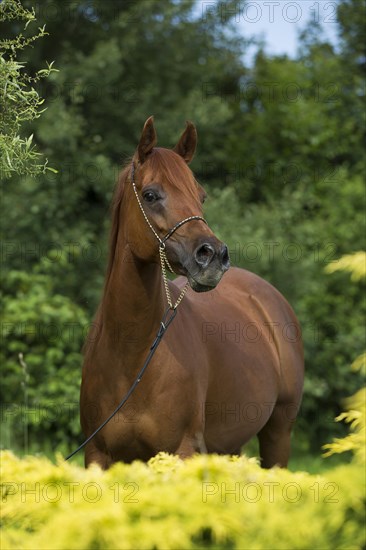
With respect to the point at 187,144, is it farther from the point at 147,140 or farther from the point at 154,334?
the point at 154,334

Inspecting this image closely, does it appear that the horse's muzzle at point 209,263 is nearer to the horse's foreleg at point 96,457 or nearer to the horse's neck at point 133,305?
the horse's neck at point 133,305

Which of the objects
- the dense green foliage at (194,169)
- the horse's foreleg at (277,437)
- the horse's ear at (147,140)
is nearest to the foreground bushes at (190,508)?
the horse's ear at (147,140)

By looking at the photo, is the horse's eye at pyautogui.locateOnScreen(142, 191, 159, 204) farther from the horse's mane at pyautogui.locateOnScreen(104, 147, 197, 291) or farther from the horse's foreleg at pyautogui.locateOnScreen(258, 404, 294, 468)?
the horse's foreleg at pyautogui.locateOnScreen(258, 404, 294, 468)

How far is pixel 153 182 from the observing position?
4375 mm

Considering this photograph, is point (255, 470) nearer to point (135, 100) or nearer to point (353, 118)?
point (135, 100)

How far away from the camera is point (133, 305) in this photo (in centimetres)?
449

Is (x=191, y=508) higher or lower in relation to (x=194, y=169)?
higher

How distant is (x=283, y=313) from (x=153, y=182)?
91.3 inches

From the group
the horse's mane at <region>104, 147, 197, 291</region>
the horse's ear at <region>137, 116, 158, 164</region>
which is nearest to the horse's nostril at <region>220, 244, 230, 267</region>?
the horse's mane at <region>104, 147, 197, 291</region>

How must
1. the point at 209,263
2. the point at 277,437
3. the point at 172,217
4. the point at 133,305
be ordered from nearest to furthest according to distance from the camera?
the point at 209,263, the point at 172,217, the point at 133,305, the point at 277,437

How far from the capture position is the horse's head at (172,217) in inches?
159

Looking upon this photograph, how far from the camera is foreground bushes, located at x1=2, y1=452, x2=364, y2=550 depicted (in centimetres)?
227

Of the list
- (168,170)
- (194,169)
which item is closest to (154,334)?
(168,170)

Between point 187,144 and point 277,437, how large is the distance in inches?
98.2
